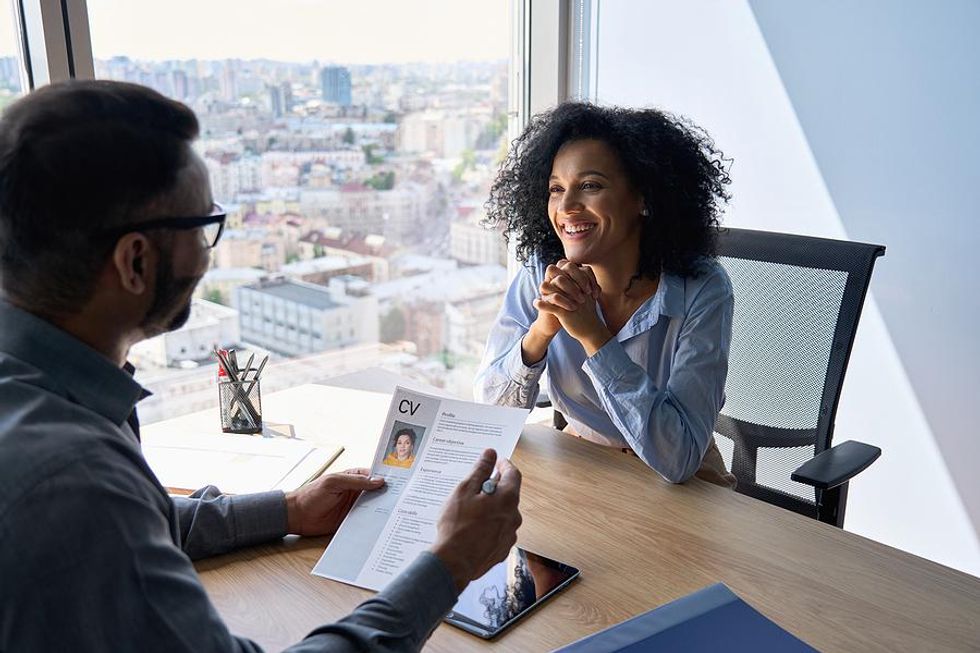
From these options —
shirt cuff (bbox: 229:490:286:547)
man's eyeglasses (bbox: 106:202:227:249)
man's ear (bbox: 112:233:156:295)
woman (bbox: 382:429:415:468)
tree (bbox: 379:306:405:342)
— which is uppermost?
man's eyeglasses (bbox: 106:202:227:249)

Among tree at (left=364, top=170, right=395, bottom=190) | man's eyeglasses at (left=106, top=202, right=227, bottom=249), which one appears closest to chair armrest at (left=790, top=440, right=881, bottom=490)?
man's eyeglasses at (left=106, top=202, right=227, bottom=249)

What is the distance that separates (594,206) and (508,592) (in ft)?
2.98

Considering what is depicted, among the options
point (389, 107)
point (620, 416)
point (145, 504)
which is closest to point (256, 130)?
point (389, 107)

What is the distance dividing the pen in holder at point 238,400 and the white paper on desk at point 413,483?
44 cm

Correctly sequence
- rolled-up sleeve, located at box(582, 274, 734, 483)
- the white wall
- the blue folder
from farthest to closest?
1. the white wall
2. rolled-up sleeve, located at box(582, 274, 734, 483)
3. the blue folder

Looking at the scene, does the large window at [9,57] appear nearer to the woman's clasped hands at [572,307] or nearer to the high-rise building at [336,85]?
the high-rise building at [336,85]

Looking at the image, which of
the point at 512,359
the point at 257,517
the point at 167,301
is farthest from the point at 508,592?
the point at 512,359

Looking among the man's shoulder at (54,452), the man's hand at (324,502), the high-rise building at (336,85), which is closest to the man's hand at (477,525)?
the man's hand at (324,502)

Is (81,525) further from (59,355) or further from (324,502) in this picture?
(324,502)

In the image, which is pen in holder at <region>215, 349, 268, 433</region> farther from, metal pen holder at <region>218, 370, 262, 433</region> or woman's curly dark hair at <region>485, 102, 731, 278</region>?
woman's curly dark hair at <region>485, 102, 731, 278</region>

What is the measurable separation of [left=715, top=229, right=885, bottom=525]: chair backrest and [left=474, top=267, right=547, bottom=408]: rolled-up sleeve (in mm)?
470

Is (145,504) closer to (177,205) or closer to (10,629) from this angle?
(10,629)

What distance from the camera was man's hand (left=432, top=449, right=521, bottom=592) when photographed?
1.00m

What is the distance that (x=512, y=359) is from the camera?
1756 millimetres
